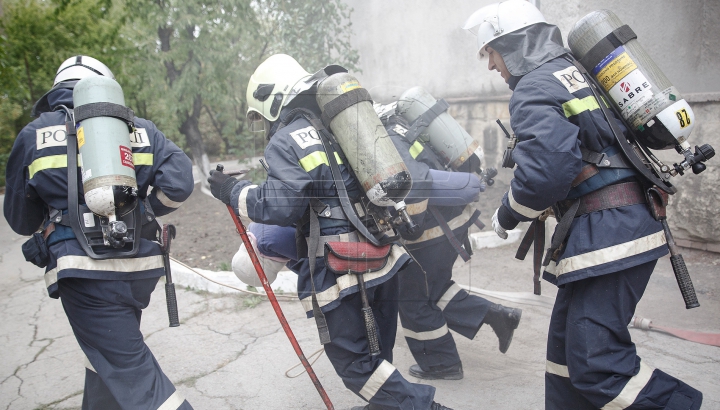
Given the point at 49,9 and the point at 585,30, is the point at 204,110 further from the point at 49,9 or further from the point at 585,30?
the point at 49,9

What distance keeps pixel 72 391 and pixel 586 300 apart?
9.77 ft

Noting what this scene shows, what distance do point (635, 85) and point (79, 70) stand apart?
2535 mm

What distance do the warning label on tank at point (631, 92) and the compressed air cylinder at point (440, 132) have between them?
0.87m

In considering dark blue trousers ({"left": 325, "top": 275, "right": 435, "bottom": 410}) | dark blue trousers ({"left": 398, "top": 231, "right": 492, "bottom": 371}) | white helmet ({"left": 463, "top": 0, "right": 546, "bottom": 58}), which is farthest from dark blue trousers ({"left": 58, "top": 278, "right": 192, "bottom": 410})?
white helmet ({"left": 463, "top": 0, "right": 546, "bottom": 58})

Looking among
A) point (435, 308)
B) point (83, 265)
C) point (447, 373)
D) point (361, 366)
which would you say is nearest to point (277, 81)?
point (83, 265)

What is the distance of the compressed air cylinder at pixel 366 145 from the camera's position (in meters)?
2.18

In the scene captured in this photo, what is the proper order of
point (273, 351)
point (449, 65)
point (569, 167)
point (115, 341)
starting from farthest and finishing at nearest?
point (273, 351) → point (449, 65) → point (115, 341) → point (569, 167)

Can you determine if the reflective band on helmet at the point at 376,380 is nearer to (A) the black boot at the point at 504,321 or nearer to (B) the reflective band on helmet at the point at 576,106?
(A) the black boot at the point at 504,321

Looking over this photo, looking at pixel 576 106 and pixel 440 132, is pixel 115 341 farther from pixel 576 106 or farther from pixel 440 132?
pixel 576 106

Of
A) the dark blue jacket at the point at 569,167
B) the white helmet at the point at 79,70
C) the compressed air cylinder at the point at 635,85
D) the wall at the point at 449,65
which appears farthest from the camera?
the wall at the point at 449,65

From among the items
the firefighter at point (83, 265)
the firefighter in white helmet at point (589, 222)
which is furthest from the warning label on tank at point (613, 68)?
the firefighter at point (83, 265)

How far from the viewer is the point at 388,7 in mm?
2791

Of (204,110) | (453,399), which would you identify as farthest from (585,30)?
(453,399)

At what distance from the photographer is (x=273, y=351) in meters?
3.68
